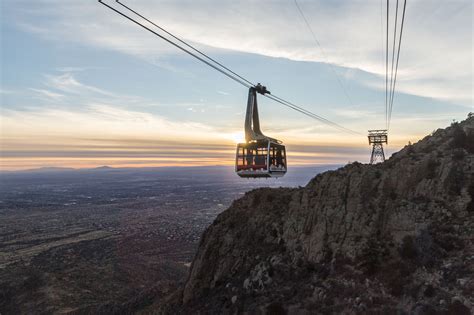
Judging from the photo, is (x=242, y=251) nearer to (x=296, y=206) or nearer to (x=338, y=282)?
(x=296, y=206)

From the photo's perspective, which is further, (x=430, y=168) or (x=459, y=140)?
(x=459, y=140)

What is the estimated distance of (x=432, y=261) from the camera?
25.5 m

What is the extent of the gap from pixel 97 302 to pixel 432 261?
228 ft

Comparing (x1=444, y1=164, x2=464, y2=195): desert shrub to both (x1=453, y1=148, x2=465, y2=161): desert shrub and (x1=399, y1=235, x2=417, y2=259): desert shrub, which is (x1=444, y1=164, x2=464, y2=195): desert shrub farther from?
(x1=399, y1=235, x2=417, y2=259): desert shrub

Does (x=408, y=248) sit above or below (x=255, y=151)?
below

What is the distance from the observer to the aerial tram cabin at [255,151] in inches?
1292

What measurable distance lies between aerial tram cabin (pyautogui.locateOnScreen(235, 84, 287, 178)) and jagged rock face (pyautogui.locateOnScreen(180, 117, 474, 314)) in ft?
26.6

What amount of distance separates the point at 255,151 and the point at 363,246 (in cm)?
1317

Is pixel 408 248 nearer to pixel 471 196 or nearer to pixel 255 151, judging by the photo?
pixel 471 196

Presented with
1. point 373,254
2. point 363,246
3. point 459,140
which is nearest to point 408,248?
point 373,254

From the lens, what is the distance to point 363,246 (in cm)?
3023

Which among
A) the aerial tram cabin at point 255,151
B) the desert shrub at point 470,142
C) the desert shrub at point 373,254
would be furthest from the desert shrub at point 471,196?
the aerial tram cabin at point 255,151

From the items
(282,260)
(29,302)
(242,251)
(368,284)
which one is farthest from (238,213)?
(29,302)

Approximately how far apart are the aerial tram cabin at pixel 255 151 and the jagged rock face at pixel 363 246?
26.6ft
